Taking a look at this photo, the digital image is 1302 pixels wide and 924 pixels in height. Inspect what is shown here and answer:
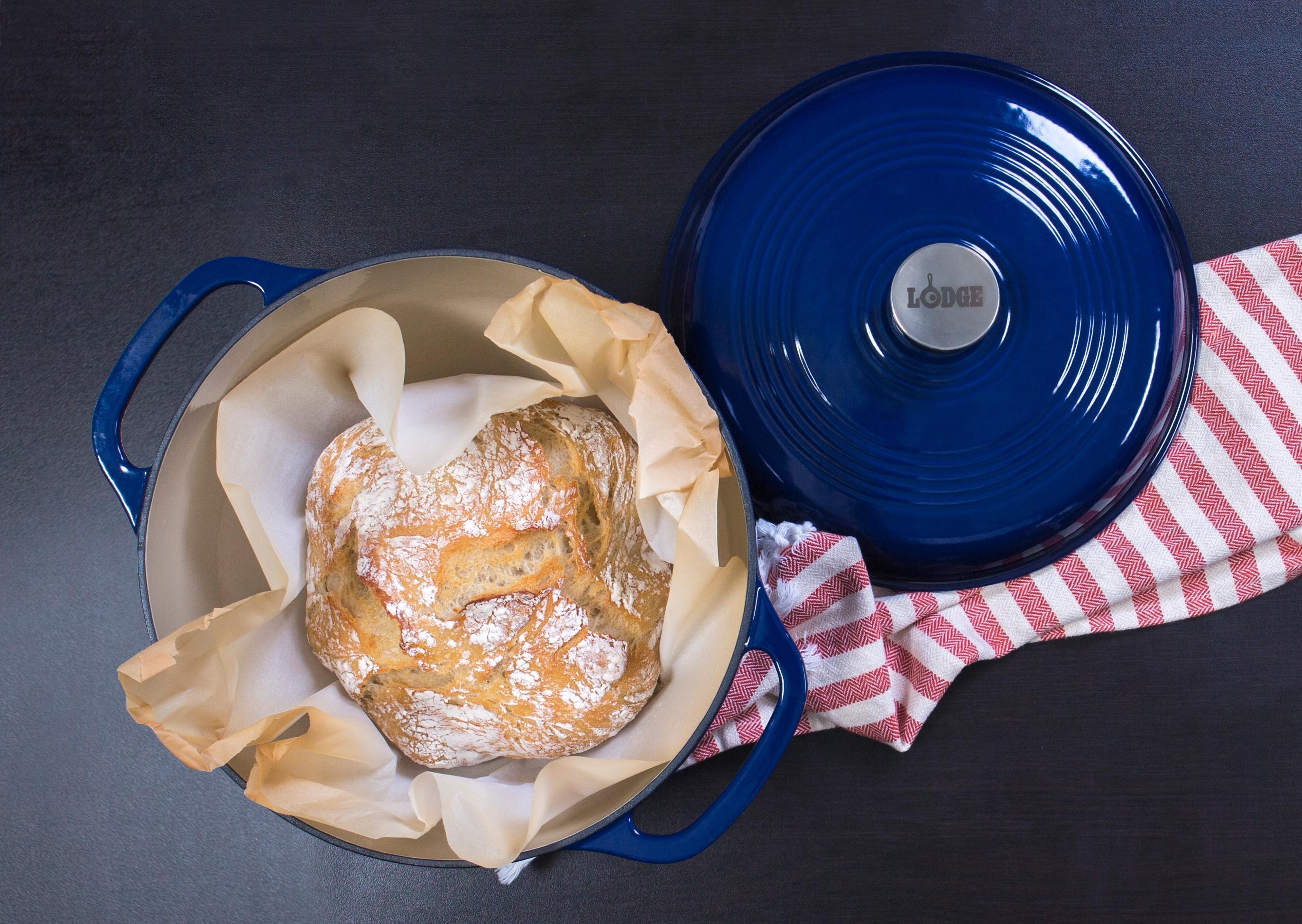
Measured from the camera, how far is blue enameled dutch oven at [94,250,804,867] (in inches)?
19.2

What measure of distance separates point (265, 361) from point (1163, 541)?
671mm

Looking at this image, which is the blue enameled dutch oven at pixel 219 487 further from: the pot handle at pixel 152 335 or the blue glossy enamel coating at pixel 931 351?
the blue glossy enamel coating at pixel 931 351

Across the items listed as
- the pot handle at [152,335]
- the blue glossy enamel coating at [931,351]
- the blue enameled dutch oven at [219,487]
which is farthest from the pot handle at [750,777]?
the pot handle at [152,335]

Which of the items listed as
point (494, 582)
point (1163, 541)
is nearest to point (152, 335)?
point (494, 582)

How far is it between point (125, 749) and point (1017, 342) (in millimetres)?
787

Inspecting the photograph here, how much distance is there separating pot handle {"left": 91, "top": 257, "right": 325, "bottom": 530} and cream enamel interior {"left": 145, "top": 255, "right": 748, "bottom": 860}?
2cm

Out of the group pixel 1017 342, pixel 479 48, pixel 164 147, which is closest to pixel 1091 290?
pixel 1017 342

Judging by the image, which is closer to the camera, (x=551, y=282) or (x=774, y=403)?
(x=551, y=282)

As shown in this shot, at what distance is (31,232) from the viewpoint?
2.30ft

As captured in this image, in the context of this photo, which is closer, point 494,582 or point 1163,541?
point 494,582

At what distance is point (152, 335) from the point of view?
1.67 ft

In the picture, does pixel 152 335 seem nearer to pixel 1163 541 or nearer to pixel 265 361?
pixel 265 361

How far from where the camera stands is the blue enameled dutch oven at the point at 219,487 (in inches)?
19.2

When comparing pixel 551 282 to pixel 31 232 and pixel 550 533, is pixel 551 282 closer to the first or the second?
pixel 550 533
